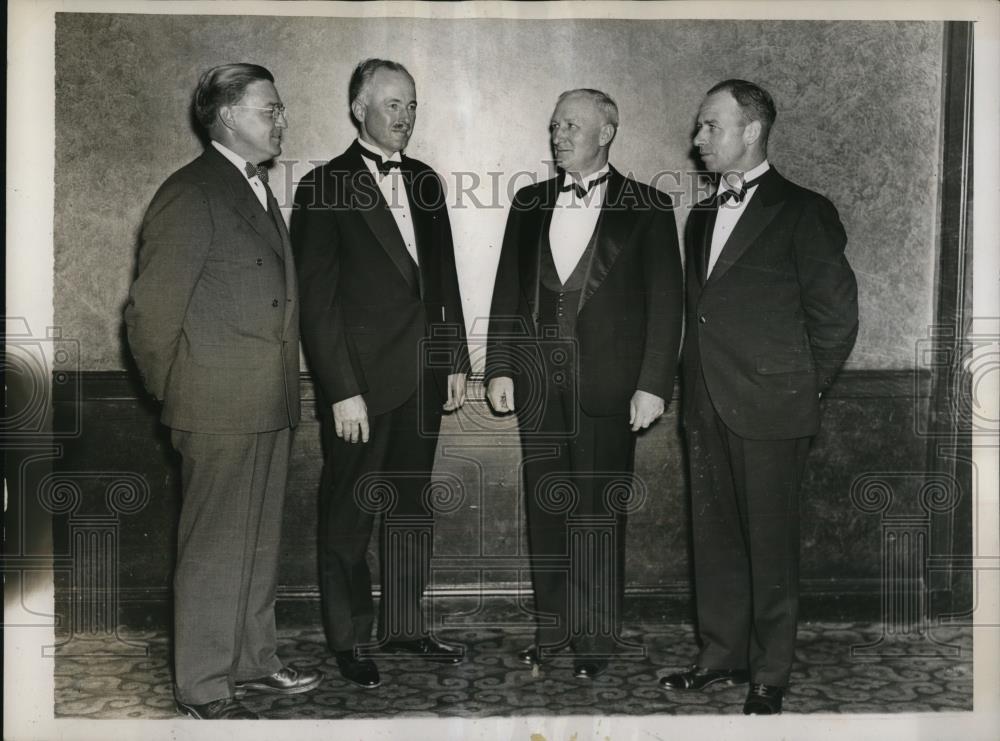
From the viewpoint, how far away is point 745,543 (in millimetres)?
3541

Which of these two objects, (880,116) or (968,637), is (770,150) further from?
(968,637)

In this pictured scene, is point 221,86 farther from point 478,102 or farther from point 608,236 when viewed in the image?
point 608,236

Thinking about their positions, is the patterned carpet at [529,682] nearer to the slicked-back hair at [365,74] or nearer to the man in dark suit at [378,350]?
the man in dark suit at [378,350]

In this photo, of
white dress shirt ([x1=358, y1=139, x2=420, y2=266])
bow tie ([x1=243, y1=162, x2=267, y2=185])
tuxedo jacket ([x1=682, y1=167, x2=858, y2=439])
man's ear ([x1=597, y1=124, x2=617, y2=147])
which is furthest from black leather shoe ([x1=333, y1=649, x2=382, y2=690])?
man's ear ([x1=597, y1=124, x2=617, y2=147])

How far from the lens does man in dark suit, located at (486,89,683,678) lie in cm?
355

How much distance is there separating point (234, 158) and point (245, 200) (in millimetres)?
167

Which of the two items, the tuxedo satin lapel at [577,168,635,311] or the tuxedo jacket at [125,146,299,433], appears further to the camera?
the tuxedo satin lapel at [577,168,635,311]

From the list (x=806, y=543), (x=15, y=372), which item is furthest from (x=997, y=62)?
(x=15, y=372)

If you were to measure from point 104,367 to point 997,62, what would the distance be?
326 cm

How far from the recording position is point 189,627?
3.36 metres

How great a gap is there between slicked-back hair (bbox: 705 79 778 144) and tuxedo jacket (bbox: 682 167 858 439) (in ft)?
0.60

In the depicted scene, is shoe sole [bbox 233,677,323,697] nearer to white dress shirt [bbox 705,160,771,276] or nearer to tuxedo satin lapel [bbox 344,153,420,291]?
tuxedo satin lapel [bbox 344,153,420,291]

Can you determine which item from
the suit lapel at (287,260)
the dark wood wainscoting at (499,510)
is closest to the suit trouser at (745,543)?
the dark wood wainscoting at (499,510)
